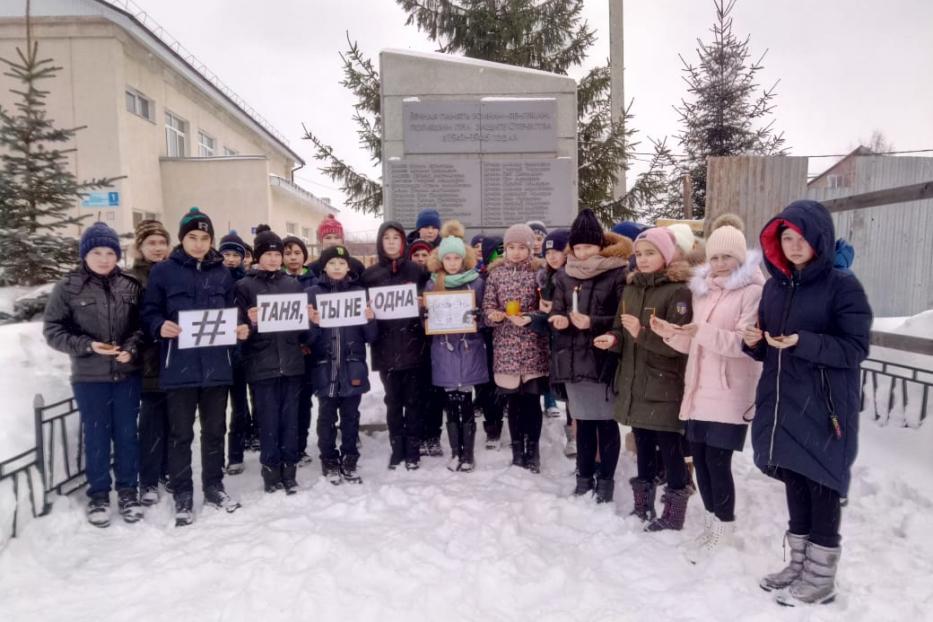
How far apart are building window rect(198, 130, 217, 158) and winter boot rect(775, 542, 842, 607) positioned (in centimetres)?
2263

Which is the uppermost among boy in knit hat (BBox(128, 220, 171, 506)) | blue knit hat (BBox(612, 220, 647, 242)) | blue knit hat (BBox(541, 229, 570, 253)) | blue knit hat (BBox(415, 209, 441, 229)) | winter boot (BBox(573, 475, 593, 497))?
blue knit hat (BBox(415, 209, 441, 229))

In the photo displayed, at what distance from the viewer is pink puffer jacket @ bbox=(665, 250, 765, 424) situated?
3.22m

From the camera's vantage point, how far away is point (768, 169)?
573cm

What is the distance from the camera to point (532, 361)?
4.60 m

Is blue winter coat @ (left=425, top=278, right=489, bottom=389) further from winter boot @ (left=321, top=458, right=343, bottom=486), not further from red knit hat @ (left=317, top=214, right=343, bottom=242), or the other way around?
red knit hat @ (left=317, top=214, right=343, bottom=242)

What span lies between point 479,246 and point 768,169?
3.01 metres

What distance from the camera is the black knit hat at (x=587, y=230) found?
4078 mm

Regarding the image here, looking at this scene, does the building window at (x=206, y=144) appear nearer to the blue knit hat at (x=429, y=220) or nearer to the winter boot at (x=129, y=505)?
the blue knit hat at (x=429, y=220)

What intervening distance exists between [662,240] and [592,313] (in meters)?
0.75

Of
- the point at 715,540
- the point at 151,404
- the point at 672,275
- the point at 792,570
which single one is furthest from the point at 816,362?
the point at 151,404

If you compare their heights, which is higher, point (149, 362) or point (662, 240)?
point (662, 240)

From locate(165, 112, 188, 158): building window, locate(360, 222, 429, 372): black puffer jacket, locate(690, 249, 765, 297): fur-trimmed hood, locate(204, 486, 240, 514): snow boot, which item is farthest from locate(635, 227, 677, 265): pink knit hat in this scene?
locate(165, 112, 188, 158): building window

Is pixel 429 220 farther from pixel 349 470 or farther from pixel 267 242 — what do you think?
pixel 349 470

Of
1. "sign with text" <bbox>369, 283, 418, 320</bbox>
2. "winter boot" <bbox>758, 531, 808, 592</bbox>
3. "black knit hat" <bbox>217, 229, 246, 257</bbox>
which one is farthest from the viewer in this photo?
"black knit hat" <bbox>217, 229, 246, 257</bbox>
